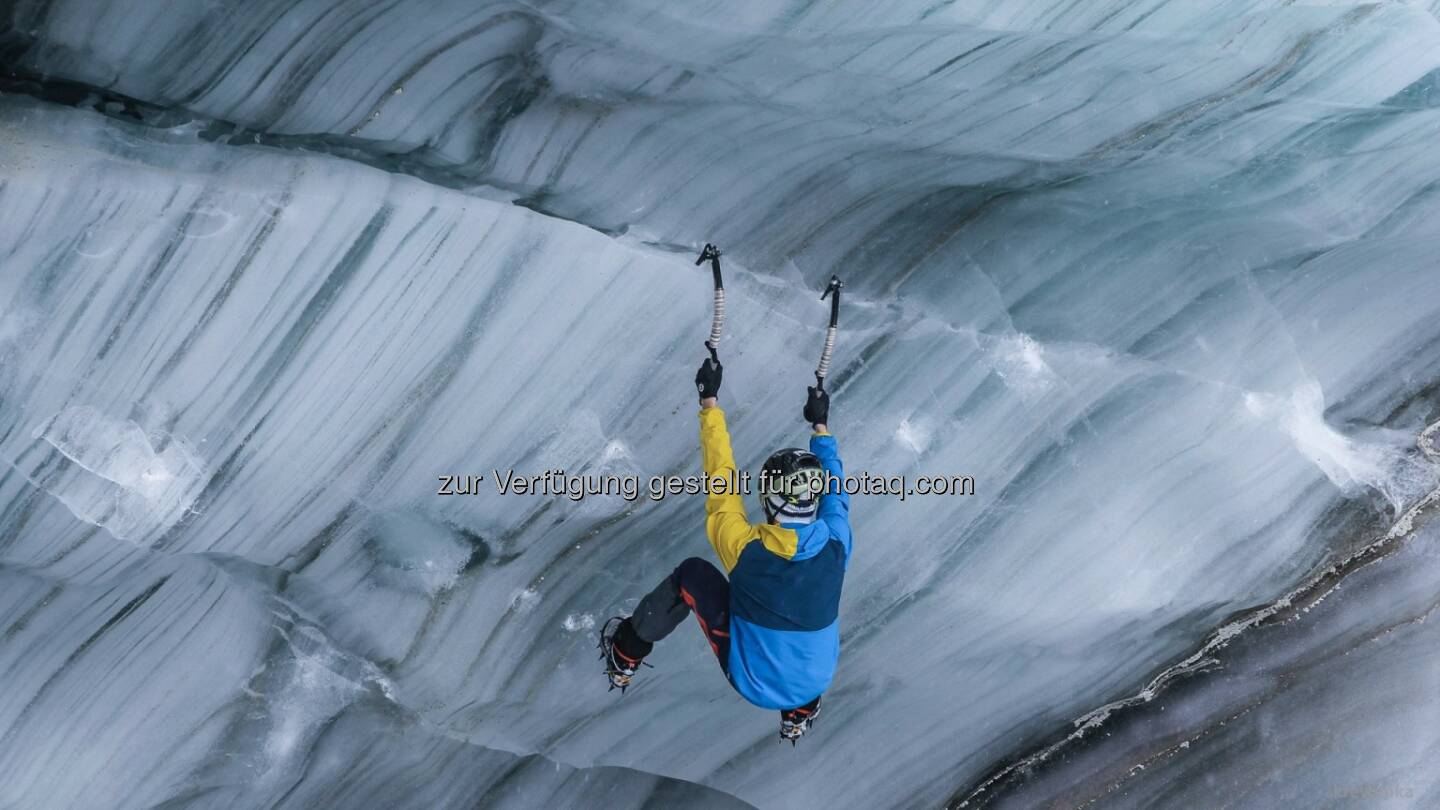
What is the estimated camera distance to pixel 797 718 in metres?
4.25

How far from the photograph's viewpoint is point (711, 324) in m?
4.46

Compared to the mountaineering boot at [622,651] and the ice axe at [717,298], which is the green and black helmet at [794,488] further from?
the mountaineering boot at [622,651]

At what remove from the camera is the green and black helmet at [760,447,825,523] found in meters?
3.64

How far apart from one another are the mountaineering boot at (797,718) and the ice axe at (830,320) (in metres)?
1.19

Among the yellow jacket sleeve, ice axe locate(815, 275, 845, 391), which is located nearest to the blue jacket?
the yellow jacket sleeve

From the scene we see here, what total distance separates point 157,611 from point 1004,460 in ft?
11.5

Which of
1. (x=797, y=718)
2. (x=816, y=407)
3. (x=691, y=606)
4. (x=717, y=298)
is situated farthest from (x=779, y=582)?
(x=717, y=298)

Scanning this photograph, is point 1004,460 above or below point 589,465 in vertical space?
above

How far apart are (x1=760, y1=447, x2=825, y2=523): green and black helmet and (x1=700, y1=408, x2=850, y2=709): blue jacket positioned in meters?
0.05

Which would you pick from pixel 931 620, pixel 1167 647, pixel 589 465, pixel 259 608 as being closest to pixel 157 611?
pixel 259 608

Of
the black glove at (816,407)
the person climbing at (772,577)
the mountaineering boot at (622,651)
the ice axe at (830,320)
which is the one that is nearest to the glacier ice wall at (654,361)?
the ice axe at (830,320)

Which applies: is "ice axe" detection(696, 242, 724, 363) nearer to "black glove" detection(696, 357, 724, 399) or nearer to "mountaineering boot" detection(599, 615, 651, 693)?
"black glove" detection(696, 357, 724, 399)

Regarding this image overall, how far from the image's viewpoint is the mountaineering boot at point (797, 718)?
13.8 feet

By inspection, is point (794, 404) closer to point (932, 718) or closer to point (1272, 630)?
point (932, 718)
